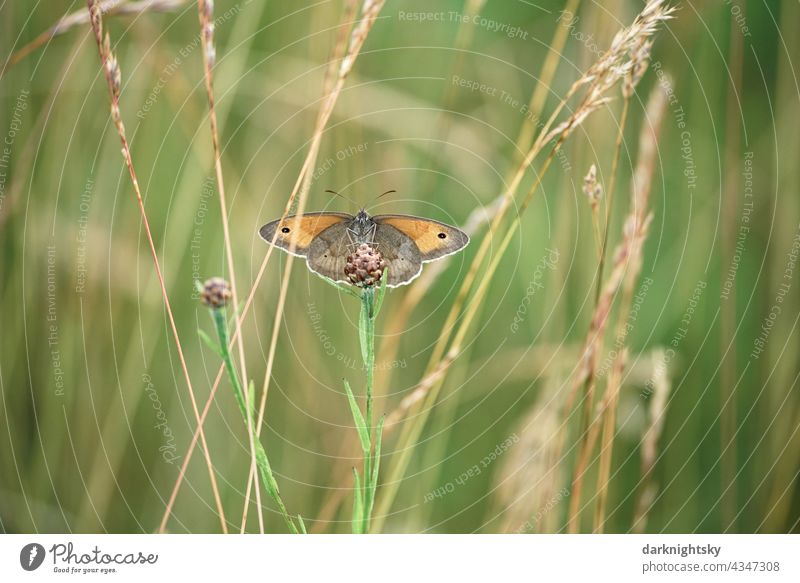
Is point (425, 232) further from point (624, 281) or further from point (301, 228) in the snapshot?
point (624, 281)

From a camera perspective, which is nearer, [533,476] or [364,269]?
[364,269]

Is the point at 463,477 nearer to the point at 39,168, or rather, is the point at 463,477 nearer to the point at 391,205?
the point at 391,205

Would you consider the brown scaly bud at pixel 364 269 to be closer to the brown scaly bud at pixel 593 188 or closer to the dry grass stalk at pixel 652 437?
the brown scaly bud at pixel 593 188

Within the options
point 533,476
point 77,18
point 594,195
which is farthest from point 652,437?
point 77,18

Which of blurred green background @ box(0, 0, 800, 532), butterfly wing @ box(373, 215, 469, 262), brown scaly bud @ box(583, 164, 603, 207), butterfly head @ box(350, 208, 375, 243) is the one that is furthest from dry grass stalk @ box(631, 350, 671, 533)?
butterfly head @ box(350, 208, 375, 243)

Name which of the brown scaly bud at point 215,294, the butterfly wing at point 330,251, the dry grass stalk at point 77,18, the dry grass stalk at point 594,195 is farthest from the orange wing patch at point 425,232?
the dry grass stalk at point 77,18
